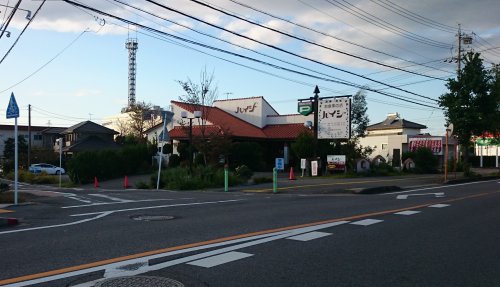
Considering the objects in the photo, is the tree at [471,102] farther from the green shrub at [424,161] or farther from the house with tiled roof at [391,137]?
the house with tiled roof at [391,137]

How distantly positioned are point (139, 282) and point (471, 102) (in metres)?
30.8

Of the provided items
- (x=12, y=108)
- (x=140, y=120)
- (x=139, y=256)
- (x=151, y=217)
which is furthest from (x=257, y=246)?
(x=140, y=120)

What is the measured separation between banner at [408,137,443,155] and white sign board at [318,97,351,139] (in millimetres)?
14075

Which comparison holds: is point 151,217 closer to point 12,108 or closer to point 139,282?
point 139,282

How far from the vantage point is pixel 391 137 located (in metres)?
54.7

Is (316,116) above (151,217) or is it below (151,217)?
above

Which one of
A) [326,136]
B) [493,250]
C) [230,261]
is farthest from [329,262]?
[326,136]

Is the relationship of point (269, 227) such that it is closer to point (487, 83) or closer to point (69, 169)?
point (487, 83)

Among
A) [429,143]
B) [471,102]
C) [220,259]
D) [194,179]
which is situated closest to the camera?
[220,259]

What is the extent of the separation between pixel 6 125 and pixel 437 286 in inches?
3875

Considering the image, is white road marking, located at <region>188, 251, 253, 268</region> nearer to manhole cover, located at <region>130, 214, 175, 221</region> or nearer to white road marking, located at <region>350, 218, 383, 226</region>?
white road marking, located at <region>350, 218, 383, 226</region>

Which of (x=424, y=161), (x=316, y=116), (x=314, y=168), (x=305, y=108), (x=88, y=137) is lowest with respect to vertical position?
(x=314, y=168)

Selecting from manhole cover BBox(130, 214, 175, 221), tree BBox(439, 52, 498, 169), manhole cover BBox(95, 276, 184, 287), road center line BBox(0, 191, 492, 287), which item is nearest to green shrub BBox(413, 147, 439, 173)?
tree BBox(439, 52, 498, 169)

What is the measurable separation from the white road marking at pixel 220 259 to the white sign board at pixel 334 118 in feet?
88.7
